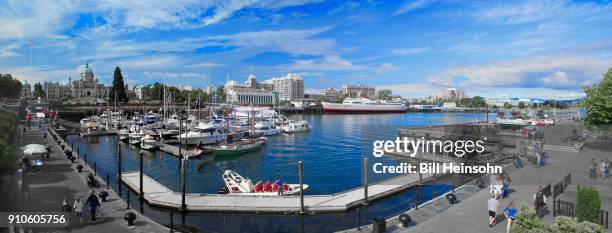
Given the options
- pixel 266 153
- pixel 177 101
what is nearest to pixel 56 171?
pixel 266 153

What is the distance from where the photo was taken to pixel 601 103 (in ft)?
108

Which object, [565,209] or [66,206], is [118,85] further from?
[565,209]

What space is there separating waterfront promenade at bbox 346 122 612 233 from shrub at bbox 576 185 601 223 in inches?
56.8

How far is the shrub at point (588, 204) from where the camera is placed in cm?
1309

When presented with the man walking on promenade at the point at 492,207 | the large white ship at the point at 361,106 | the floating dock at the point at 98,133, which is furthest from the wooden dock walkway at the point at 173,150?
the large white ship at the point at 361,106

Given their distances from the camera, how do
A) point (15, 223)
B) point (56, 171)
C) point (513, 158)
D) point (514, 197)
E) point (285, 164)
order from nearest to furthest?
1. point (15, 223)
2. point (514, 197)
3. point (56, 171)
4. point (513, 158)
5. point (285, 164)

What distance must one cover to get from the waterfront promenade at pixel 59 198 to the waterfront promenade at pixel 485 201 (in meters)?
11.1

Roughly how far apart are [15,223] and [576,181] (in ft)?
96.4

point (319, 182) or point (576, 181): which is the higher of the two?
point (576, 181)

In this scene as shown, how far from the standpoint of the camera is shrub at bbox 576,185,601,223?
13086mm

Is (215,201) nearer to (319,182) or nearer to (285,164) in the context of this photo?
(319,182)

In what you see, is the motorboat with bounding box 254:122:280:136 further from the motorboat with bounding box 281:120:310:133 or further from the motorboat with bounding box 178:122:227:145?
the motorboat with bounding box 178:122:227:145

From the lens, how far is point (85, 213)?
17609 mm

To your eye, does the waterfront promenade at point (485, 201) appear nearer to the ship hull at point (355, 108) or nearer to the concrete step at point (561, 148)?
the concrete step at point (561, 148)
